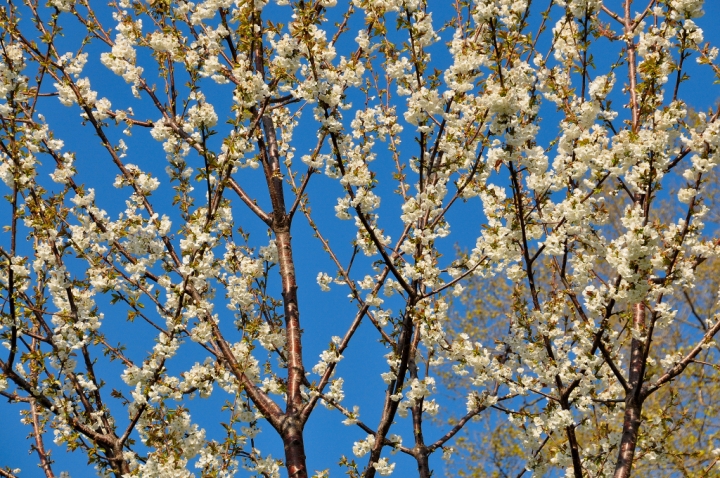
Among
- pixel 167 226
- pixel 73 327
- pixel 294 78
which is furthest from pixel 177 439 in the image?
pixel 294 78

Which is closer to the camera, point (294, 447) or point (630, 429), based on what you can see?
point (630, 429)

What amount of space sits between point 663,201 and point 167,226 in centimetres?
1216

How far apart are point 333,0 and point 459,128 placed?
1.52 m

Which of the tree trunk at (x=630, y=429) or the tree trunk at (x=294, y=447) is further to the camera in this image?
the tree trunk at (x=294, y=447)

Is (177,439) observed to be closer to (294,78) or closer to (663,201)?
(294,78)

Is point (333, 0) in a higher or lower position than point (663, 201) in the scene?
lower

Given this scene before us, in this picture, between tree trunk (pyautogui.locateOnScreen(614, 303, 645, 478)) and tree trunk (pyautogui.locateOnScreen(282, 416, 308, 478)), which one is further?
tree trunk (pyautogui.locateOnScreen(282, 416, 308, 478))

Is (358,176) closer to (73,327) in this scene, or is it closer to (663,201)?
(73,327)

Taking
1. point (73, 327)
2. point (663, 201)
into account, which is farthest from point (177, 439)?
point (663, 201)

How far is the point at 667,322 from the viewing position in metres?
4.77

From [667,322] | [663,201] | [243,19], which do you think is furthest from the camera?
[663,201]

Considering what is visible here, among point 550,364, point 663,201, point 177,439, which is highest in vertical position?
point 663,201

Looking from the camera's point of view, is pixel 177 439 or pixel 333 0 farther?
pixel 333 0

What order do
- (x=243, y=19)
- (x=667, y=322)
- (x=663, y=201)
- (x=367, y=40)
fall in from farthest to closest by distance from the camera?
1. (x=663, y=201)
2. (x=367, y=40)
3. (x=243, y=19)
4. (x=667, y=322)
